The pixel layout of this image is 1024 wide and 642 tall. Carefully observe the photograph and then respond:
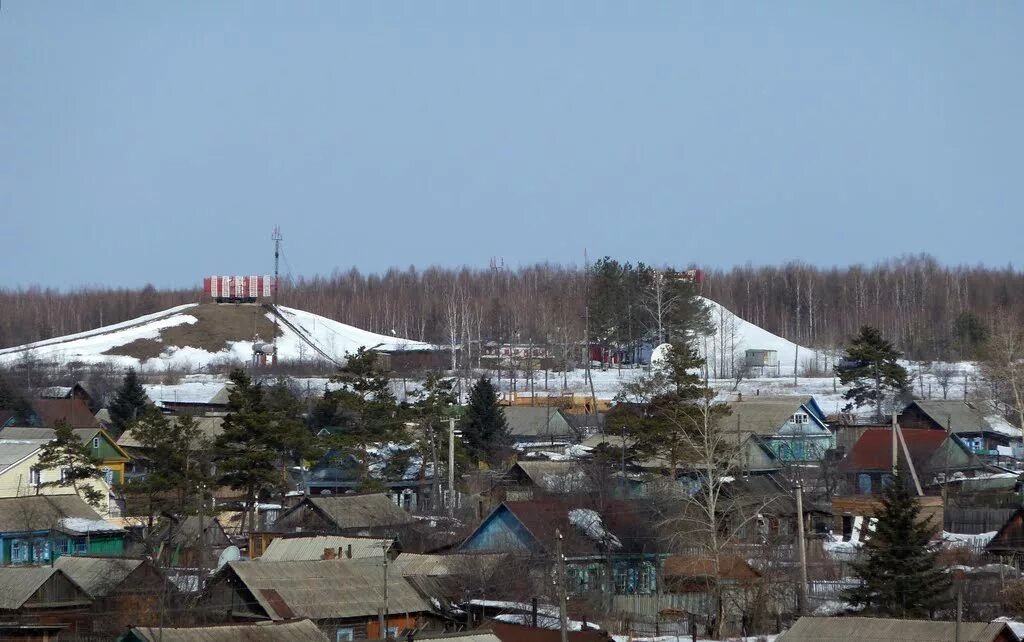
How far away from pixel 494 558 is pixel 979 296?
90.3 metres

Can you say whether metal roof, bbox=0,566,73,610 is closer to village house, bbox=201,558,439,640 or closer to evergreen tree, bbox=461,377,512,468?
village house, bbox=201,558,439,640

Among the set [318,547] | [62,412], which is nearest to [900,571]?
[318,547]

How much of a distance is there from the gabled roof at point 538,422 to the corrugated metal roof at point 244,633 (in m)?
31.8

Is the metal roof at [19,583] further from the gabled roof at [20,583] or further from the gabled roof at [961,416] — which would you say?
the gabled roof at [961,416]

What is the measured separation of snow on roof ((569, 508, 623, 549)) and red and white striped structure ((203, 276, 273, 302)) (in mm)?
75901

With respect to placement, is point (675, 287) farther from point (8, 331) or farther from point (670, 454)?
point (8, 331)

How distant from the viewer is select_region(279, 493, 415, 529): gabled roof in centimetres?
3409

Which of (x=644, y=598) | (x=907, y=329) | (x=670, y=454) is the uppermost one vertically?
(x=907, y=329)

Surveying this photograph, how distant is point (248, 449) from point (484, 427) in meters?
13.9

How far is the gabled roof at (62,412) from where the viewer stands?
5297 centimetres

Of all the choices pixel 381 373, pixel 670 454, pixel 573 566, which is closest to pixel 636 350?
pixel 381 373

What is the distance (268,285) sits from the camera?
105m

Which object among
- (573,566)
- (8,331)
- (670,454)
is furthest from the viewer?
(8,331)

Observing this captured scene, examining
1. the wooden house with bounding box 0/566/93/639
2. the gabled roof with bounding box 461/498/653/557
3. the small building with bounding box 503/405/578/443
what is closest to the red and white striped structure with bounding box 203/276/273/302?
the small building with bounding box 503/405/578/443
